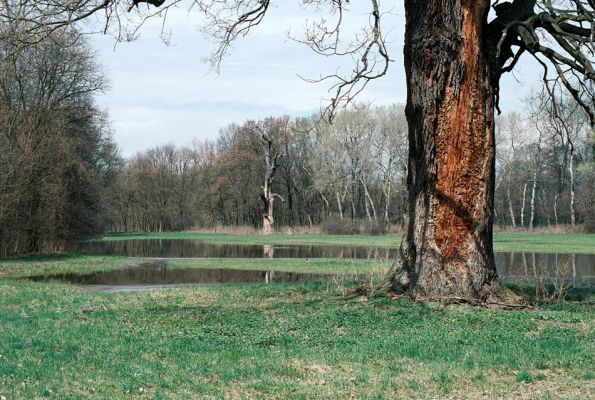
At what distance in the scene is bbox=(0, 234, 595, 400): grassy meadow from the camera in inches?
256

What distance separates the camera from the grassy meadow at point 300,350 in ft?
21.3

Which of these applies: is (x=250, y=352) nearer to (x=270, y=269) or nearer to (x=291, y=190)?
(x=270, y=269)

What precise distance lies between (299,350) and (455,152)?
4.75 m

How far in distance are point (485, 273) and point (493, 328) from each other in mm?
2030

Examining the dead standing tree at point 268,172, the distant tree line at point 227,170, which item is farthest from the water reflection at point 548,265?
the dead standing tree at point 268,172

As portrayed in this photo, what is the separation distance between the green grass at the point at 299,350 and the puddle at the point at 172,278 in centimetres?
853

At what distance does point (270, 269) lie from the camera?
1058 inches

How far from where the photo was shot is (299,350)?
8.20 metres

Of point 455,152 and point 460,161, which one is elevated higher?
point 455,152

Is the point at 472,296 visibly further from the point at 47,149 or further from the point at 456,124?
the point at 47,149

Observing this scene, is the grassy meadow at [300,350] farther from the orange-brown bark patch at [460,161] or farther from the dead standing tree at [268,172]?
the dead standing tree at [268,172]

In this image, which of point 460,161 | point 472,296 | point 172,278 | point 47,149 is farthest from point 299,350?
point 47,149

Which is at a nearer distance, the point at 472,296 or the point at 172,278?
the point at 472,296

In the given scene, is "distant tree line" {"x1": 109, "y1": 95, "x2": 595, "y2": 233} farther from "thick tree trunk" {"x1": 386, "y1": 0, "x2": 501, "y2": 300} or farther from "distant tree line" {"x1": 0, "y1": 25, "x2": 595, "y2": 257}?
"thick tree trunk" {"x1": 386, "y1": 0, "x2": 501, "y2": 300}
